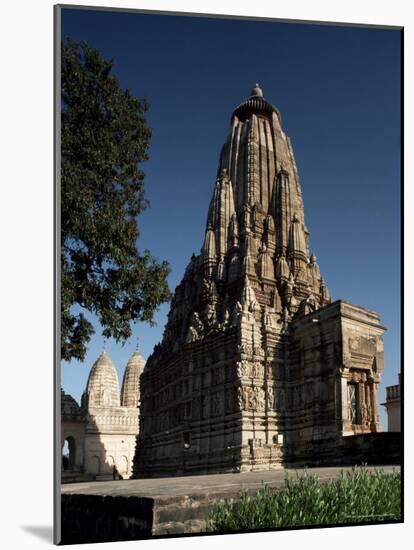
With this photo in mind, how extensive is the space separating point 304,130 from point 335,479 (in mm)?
7427

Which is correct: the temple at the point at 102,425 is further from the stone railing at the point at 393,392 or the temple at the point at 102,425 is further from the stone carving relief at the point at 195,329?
the stone railing at the point at 393,392

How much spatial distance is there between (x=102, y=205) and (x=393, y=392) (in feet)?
24.2

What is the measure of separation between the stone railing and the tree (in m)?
5.25

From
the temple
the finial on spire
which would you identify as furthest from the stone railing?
the finial on spire

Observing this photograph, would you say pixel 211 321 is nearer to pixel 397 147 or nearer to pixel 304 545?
pixel 397 147

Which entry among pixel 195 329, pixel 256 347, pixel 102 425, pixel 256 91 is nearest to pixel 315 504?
pixel 102 425

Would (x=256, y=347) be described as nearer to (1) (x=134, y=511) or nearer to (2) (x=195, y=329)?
(2) (x=195, y=329)

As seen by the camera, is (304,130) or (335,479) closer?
(335,479)

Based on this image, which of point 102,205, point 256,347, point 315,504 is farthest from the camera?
point 256,347

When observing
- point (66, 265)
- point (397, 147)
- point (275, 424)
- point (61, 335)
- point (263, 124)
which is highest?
point (263, 124)

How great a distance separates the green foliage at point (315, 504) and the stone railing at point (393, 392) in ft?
6.94

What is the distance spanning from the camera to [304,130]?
53.9 ft

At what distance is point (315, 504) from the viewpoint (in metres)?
13.2

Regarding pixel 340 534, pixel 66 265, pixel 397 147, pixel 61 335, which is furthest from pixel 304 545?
pixel 397 147
